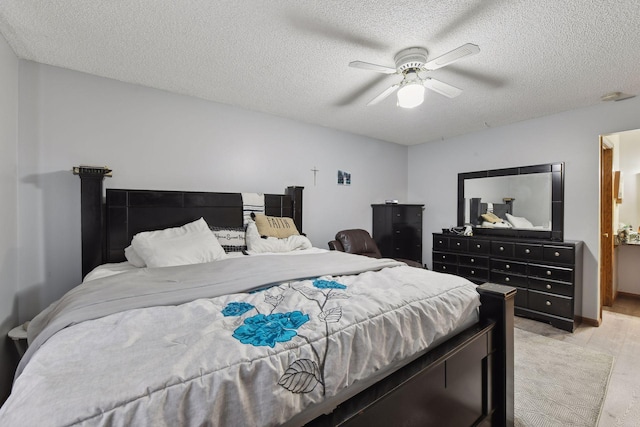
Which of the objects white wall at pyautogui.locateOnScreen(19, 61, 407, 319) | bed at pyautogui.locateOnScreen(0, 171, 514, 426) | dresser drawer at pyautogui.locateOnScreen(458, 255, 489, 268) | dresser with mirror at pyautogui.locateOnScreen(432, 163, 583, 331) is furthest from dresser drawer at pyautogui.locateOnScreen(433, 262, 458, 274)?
bed at pyautogui.locateOnScreen(0, 171, 514, 426)

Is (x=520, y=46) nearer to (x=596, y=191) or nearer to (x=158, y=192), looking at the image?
(x=596, y=191)

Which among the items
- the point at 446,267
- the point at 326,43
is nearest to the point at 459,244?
the point at 446,267

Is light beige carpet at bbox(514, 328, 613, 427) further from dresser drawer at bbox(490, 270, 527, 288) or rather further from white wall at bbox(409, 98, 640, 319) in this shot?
white wall at bbox(409, 98, 640, 319)

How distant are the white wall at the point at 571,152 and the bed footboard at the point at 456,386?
2593mm

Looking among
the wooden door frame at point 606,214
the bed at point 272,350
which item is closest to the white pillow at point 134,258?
the bed at point 272,350

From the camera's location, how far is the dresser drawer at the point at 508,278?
3.35m

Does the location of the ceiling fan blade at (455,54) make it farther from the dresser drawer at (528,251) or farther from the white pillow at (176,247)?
the dresser drawer at (528,251)

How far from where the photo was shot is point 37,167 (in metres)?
2.29

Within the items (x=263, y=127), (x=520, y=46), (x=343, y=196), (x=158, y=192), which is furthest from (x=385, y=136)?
(x=158, y=192)

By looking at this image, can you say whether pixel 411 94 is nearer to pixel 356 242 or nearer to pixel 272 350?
pixel 272 350

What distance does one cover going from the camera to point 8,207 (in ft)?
6.68

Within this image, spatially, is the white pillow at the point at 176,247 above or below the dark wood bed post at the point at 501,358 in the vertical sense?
above

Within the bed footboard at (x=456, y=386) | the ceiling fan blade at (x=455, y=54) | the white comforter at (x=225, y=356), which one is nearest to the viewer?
the white comforter at (x=225, y=356)

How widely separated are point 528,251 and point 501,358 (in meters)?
2.35
